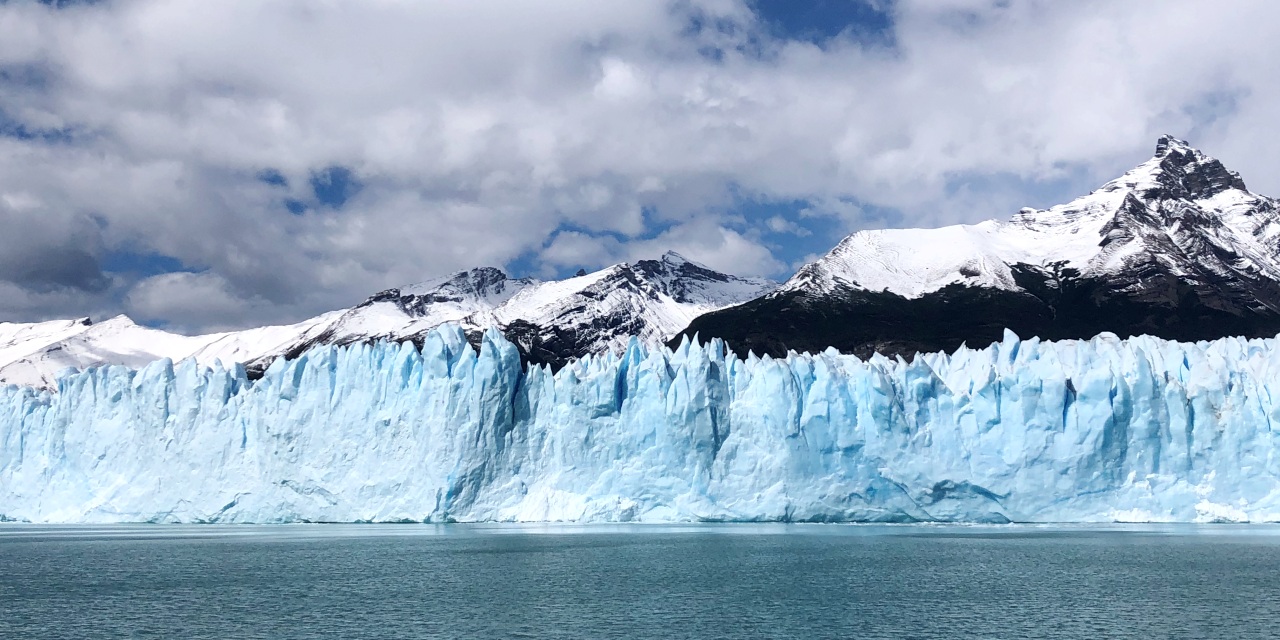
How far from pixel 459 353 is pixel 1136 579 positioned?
30.0 metres

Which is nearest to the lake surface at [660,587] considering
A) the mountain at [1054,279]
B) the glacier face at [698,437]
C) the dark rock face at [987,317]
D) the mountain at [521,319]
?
the glacier face at [698,437]

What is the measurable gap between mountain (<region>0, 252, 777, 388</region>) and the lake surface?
85372mm

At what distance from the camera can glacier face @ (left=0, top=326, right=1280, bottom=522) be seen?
4056 cm

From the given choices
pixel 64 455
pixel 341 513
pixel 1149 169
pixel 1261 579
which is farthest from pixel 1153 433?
pixel 1149 169

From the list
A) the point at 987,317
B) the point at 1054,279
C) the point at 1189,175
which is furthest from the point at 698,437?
the point at 1189,175

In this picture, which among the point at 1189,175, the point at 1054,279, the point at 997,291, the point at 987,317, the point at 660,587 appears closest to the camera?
the point at 660,587

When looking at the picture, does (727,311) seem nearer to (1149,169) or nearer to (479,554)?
(1149,169)

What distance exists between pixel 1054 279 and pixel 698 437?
3039 inches

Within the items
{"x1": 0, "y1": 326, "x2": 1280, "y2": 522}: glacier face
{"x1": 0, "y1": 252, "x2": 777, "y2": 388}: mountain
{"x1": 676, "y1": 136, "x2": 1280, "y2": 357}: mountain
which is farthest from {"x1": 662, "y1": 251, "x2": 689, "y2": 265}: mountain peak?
{"x1": 0, "y1": 326, "x2": 1280, "y2": 522}: glacier face

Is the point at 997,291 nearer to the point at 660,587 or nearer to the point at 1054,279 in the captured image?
the point at 1054,279

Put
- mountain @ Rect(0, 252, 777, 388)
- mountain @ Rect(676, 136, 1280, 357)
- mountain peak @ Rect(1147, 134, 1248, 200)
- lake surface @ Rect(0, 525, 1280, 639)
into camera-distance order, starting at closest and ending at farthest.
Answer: lake surface @ Rect(0, 525, 1280, 639) → mountain @ Rect(676, 136, 1280, 357) → mountain peak @ Rect(1147, 134, 1248, 200) → mountain @ Rect(0, 252, 777, 388)

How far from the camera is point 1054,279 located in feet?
357

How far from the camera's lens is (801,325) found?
10131cm

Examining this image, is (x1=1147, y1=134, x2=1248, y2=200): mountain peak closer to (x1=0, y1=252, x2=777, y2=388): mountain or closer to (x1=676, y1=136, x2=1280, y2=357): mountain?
(x1=676, y1=136, x2=1280, y2=357): mountain
